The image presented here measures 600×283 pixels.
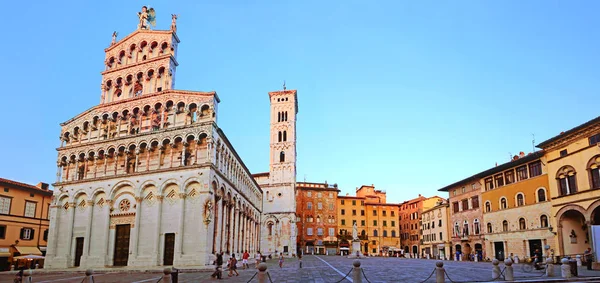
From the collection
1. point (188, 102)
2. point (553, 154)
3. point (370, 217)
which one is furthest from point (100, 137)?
point (370, 217)

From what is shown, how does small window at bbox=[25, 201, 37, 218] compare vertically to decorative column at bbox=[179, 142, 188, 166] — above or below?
below

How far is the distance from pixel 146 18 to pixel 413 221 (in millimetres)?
66192

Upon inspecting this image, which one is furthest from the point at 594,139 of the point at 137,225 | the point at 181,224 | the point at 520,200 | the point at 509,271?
the point at 137,225

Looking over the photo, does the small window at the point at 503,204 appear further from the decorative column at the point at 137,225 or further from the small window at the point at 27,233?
the small window at the point at 27,233

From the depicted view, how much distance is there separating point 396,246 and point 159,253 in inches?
2640

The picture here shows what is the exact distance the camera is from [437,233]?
67.1 meters

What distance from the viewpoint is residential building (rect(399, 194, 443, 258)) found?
8494 centimetres

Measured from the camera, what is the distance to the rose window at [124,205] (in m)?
36.2

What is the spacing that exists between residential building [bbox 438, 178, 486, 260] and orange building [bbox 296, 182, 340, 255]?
33395 millimetres

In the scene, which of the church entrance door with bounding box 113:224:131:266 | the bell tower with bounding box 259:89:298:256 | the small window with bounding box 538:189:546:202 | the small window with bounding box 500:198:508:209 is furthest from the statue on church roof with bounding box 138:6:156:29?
the small window with bounding box 538:189:546:202

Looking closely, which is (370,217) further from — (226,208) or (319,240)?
(226,208)

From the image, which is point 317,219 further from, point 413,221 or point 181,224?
point 181,224

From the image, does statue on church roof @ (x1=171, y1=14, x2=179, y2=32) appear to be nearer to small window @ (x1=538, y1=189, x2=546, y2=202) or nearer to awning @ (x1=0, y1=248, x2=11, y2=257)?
awning @ (x1=0, y1=248, x2=11, y2=257)

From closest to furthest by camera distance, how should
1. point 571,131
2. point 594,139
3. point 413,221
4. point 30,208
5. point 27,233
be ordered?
point 594,139
point 571,131
point 27,233
point 30,208
point 413,221
